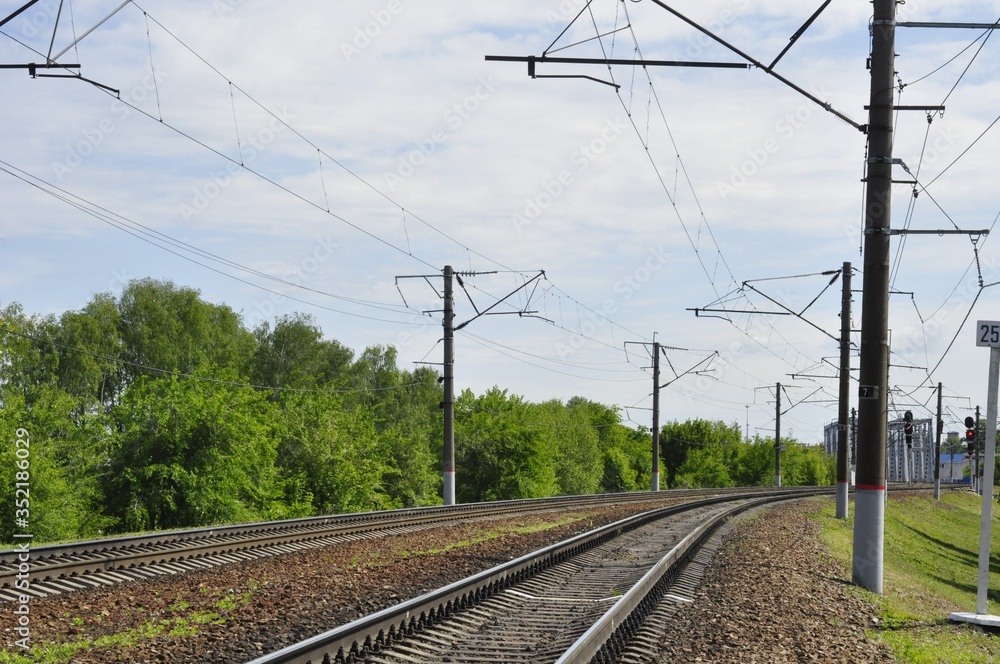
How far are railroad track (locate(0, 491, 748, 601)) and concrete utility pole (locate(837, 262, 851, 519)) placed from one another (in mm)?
16057

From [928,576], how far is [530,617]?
20556 millimetres

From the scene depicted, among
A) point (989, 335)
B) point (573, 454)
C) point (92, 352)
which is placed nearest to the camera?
point (989, 335)

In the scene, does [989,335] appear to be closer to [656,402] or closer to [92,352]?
[656,402]

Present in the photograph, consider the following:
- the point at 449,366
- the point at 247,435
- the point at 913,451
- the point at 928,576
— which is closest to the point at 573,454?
the point at 449,366

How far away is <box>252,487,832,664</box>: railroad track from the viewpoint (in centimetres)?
912

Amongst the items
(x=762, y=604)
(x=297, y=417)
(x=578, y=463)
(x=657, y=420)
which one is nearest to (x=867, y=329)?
(x=762, y=604)

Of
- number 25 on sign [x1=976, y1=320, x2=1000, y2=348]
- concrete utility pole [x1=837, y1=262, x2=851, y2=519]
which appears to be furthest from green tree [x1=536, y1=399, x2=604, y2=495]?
number 25 on sign [x1=976, y1=320, x2=1000, y2=348]

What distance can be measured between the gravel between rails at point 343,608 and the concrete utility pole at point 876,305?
837mm

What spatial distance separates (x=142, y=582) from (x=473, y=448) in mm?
51040

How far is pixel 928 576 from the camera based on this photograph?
28.3 m

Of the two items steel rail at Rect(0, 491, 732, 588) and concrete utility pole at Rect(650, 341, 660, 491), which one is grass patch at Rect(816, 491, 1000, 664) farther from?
concrete utility pole at Rect(650, 341, 660, 491)

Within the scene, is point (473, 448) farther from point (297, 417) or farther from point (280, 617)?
point (280, 617)

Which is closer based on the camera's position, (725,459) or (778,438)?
(778,438)

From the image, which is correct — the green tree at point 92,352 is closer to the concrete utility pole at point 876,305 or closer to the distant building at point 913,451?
the concrete utility pole at point 876,305
